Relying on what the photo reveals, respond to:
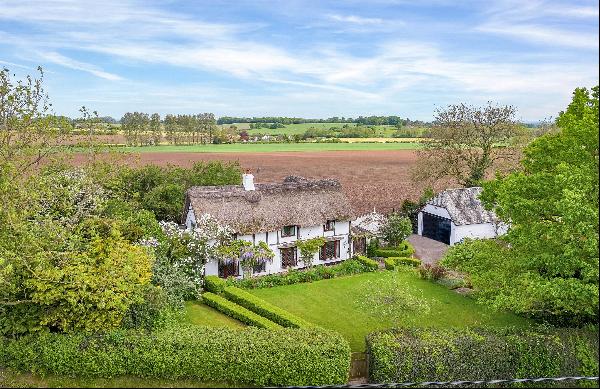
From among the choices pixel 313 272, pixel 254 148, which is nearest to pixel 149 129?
pixel 254 148

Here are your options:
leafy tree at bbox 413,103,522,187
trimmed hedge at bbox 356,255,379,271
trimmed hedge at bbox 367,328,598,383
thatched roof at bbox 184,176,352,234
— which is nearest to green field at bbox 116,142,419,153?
leafy tree at bbox 413,103,522,187

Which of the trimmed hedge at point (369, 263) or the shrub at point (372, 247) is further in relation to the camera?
the shrub at point (372, 247)

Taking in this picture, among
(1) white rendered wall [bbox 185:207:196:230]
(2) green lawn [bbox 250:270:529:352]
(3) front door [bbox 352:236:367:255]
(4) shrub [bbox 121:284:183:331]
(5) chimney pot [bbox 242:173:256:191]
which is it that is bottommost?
(2) green lawn [bbox 250:270:529:352]

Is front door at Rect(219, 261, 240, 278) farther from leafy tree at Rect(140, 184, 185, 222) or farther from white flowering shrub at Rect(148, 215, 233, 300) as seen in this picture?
leafy tree at Rect(140, 184, 185, 222)

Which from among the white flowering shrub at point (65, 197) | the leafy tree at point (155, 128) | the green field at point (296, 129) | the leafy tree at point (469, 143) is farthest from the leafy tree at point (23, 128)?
the green field at point (296, 129)

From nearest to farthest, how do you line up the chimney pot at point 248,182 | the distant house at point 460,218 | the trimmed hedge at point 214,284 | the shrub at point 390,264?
the trimmed hedge at point 214,284
the shrub at point 390,264
the chimney pot at point 248,182
the distant house at point 460,218

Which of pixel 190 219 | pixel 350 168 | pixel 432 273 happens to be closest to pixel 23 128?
pixel 190 219

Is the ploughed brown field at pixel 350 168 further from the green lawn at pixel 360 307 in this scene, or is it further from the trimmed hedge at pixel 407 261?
the green lawn at pixel 360 307
